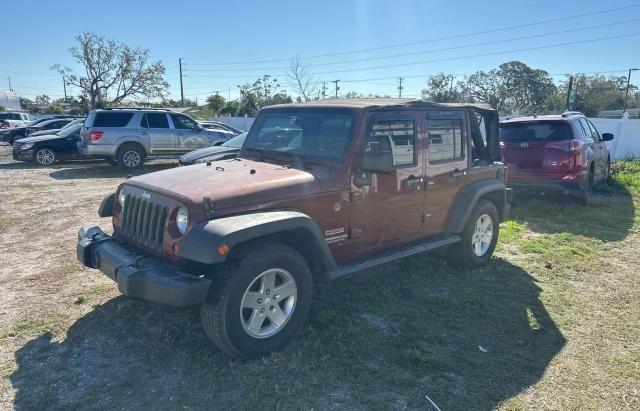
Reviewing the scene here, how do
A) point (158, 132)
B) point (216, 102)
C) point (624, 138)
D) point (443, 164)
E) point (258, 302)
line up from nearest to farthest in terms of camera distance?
point (258, 302)
point (443, 164)
point (158, 132)
point (624, 138)
point (216, 102)

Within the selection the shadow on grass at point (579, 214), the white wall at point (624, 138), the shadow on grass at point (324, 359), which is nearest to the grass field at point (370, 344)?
the shadow on grass at point (324, 359)

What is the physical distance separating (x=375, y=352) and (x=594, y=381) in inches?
63.0

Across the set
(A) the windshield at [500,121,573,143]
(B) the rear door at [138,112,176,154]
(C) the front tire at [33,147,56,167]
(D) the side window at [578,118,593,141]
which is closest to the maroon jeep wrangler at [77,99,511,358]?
(A) the windshield at [500,121,573,143]

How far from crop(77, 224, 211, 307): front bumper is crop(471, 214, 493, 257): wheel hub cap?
363 centimetres

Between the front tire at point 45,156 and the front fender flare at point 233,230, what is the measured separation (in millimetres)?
14613

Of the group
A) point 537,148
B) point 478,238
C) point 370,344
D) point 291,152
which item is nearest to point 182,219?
point 291,152

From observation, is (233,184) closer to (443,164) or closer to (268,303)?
(268,303)

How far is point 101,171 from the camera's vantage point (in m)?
14.4

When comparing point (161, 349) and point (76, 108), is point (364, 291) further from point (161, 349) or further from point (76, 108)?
point (76, 108)

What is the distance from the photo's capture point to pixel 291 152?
173 inches

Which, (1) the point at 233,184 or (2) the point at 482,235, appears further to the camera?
(2) the point at 482,235

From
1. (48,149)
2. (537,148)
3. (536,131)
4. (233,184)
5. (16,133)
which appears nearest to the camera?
(233,184)

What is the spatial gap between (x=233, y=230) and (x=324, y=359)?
4.08ft

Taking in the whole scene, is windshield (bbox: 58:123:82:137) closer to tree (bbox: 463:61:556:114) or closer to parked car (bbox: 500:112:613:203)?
parked car (bbox: 500:112:613:203)
